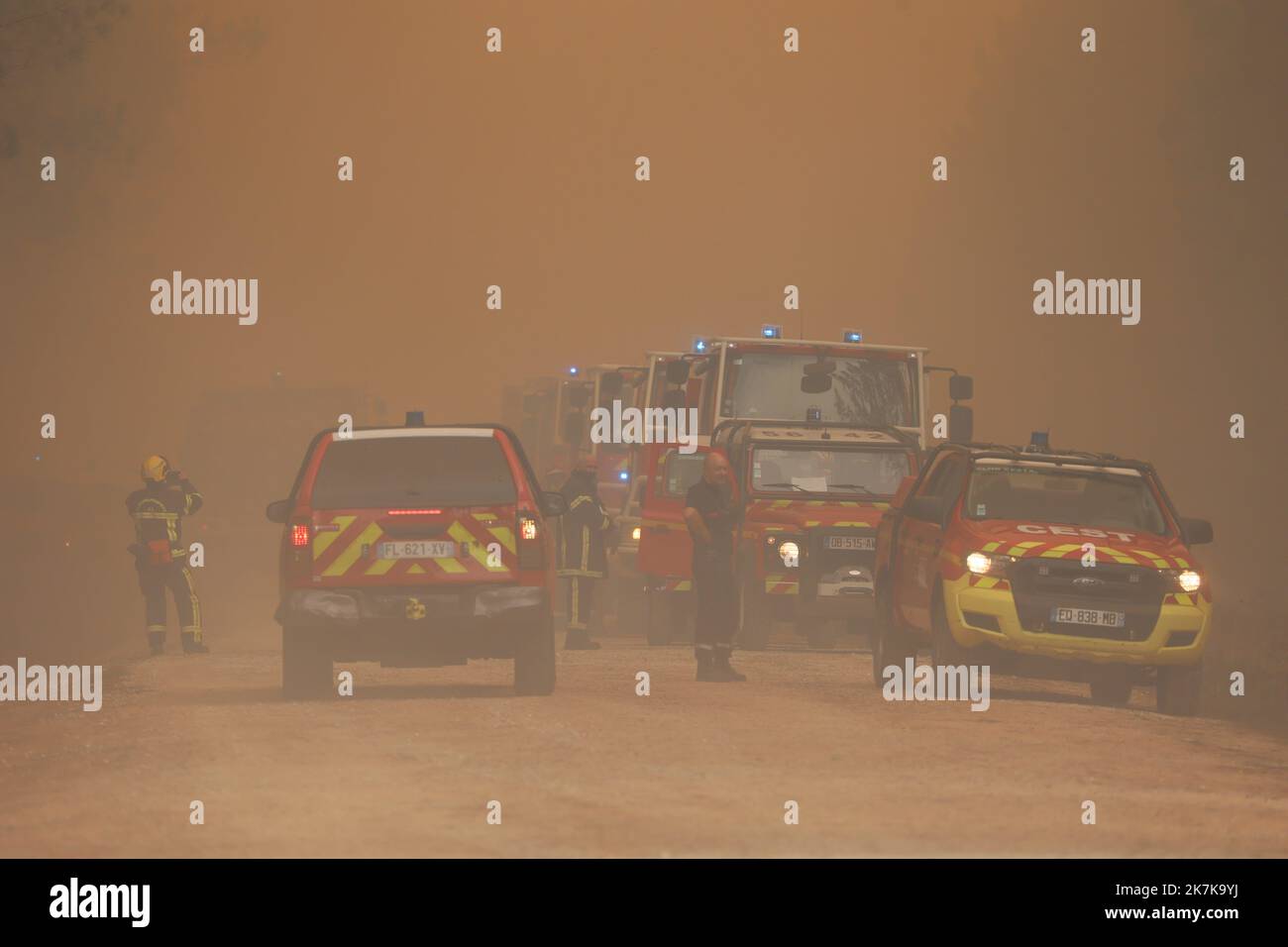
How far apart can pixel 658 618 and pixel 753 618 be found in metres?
2.30

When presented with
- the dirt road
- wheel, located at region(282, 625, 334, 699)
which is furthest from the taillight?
wheel, located at region(282, 625, 334, 699)

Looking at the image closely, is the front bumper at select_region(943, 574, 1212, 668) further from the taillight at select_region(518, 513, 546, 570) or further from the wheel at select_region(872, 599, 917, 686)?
the taillight at select_region(518, 513, 546, 570)

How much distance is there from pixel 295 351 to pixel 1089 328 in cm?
2565

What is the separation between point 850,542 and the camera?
22922 mm

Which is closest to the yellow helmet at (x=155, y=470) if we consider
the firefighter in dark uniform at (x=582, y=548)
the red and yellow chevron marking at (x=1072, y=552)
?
the firefighter in dark uniform at (x=582, y=548)

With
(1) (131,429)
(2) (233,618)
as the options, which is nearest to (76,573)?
(2) (233,618)

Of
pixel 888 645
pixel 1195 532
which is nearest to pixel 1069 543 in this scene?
pixel 1195 532

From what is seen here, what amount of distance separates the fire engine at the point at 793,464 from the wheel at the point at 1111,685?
12.6 feet

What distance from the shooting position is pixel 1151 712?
17969 millimetres

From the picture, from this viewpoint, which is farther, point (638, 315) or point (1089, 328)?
point (638, 315)

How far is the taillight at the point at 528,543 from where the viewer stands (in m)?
16.7

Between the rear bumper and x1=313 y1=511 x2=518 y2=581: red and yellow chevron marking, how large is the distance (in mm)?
109

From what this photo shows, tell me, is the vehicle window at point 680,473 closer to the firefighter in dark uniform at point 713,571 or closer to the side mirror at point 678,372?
the side mirror at point 678,372
